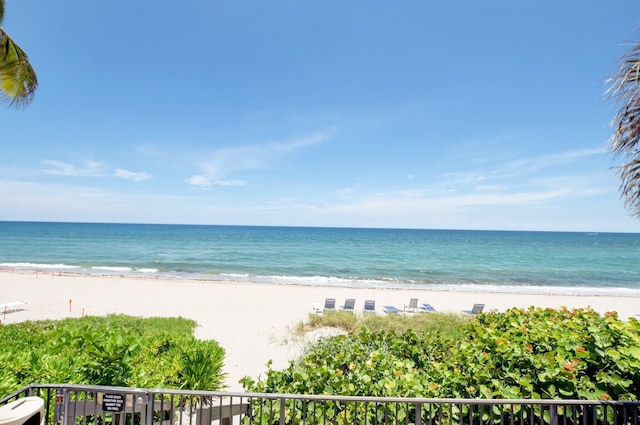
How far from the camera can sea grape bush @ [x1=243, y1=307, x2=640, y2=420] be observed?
3.52 m

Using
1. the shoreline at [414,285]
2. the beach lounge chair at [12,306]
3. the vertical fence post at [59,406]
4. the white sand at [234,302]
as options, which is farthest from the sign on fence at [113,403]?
the shoreline at [414,285]

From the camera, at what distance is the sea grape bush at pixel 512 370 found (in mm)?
3518

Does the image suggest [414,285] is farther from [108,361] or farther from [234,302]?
[108,361]

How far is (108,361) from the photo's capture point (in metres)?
5.04

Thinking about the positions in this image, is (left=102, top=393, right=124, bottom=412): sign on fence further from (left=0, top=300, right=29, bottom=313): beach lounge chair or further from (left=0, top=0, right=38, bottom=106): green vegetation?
(left=0, top=300, right=29, bottom=313): beach lounge chair

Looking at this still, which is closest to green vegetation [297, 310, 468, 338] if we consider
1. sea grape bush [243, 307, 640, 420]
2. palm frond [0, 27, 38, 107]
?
sea grape bush [243, 307, 640, 420]

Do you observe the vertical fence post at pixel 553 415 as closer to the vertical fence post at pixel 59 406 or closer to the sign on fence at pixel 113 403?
the sign on fence at pixel 113 403

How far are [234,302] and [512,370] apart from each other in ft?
57.4

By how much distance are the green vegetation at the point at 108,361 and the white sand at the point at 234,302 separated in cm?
155

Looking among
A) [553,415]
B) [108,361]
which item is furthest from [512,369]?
[108,361]

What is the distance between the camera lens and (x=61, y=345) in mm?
5770

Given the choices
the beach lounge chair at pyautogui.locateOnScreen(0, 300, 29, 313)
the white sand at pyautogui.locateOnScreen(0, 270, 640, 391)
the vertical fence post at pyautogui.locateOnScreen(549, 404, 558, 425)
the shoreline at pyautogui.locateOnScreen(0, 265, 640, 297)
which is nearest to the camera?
the vertical fence post at pyautogui.locateOnScreen(549, 404, 558, 425)

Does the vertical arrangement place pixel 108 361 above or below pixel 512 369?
below

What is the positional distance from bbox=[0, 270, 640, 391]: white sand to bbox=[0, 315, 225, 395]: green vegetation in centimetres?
155
